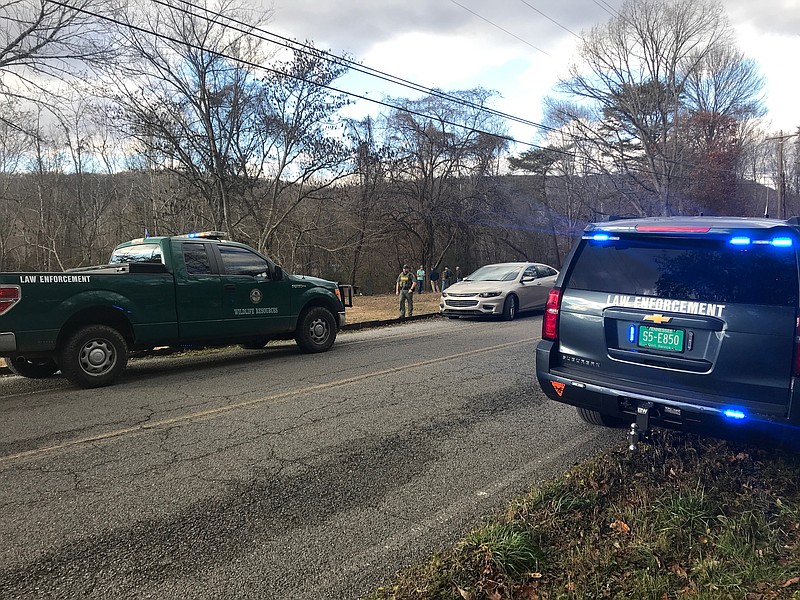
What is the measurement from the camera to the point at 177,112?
17.9 m

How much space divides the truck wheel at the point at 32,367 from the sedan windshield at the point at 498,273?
10.7m

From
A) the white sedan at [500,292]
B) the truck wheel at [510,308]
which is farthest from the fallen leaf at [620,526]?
the truck wheel at [510,308]

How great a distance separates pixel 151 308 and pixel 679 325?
6412 mm

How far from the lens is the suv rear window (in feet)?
10.7

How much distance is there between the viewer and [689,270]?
142 inches

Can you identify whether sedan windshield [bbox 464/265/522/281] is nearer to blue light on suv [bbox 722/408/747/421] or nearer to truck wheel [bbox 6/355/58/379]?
truck wheel [bbox 6/355/58/379]

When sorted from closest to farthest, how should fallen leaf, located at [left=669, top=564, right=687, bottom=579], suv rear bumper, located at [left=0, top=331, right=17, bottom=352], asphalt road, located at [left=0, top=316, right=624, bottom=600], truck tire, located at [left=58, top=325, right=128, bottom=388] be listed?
fallen leaf, located at [left=669, top=564, right=687, bottom=579] < asphalt road, located at [left=0, top=316, right=624, bottom=600] < suv rear bumper, located at [left=0, top=331, right=17, bottom=352] < truck tire, located at [left=58, top=325, right=128, bottom=388]

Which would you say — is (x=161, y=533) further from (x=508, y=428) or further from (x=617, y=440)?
(x=617, y=440)

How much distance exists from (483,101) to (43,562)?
34.8 metres

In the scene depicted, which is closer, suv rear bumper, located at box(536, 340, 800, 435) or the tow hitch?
suv rear bumper, located at box(536, 340, 800, 435)

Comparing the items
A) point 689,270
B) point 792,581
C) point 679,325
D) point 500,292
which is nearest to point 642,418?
point 679,325

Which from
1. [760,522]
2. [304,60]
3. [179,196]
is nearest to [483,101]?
[304,60]

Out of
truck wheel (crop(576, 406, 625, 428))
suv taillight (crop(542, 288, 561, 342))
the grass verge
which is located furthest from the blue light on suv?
truck wheel (crop(576, 406, 625, 428))

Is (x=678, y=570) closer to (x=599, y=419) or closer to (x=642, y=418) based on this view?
(x=642, y=418)
